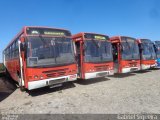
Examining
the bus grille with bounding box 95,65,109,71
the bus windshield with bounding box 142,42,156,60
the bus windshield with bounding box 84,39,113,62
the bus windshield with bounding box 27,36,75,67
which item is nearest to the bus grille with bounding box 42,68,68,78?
the bus windshield with bounding box 27,36,75,67

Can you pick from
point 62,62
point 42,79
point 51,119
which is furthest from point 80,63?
point 51,119

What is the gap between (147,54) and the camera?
570 inches

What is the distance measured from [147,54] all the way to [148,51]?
46 centimetres

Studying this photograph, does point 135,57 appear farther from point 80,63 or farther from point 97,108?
point 97,108

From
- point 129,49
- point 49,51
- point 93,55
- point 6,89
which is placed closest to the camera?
point 49,51

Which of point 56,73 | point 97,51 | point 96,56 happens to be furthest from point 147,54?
point 56,73

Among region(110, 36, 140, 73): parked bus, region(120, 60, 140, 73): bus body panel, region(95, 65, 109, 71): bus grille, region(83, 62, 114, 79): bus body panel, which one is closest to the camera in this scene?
region(83, 62, 114, 79): bus body panel

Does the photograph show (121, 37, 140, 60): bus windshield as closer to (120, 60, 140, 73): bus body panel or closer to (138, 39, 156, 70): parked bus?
(120, 60, 140, 73): bus body panel

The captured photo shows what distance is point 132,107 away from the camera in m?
5.55

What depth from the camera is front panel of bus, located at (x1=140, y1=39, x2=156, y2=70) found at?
45.6ft

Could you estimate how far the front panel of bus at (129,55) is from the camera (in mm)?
11984

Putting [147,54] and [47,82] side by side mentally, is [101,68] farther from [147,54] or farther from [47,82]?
[147,54]

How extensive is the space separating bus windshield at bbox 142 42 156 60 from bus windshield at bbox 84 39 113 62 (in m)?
4.65

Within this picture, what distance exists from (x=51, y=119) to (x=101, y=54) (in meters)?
6.25
